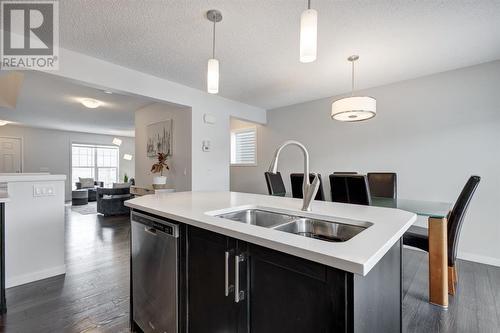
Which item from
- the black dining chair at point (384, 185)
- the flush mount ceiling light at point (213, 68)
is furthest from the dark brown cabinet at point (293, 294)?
the black dining chair at point (384, 185)

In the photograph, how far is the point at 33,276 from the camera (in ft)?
7.56

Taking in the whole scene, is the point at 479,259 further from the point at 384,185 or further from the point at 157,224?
the point at 157,224

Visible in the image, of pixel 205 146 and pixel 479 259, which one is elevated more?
pixel 205 146

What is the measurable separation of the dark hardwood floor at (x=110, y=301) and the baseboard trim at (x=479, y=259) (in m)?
0.13

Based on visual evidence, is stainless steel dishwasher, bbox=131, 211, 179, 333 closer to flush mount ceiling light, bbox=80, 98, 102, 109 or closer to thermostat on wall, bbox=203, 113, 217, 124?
thermostat on wall, bbox=203, 113, 217, 124

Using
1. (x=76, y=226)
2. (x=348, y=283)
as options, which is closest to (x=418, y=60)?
(x=348, y=283)

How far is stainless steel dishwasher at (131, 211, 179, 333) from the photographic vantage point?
1.31 metres

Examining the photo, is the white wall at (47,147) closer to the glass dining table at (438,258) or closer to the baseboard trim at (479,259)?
the glass dining table at (438,258)

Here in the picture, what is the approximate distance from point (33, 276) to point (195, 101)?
296 centimetres

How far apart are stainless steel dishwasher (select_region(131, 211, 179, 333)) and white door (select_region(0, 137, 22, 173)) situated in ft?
27.6

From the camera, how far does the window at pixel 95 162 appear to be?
838 cm

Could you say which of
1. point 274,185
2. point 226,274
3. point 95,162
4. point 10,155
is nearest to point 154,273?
point 226,274

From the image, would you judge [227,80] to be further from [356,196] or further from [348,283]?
[348,283]

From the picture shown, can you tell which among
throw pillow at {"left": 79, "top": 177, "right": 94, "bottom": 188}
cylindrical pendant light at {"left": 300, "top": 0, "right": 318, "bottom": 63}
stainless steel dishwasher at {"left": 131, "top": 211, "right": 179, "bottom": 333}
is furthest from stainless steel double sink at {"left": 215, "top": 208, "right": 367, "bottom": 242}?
throw pillow at {"left": 79, "top": 177, "right": 94, "bottom": 188}
